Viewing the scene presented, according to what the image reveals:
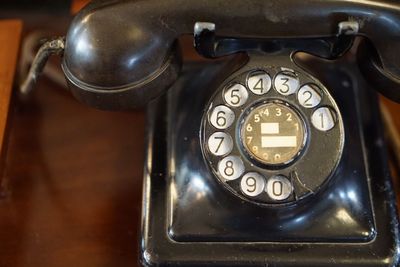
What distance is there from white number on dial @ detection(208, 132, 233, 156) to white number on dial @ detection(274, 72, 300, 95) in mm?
103

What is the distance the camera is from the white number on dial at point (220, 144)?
2.75 feet

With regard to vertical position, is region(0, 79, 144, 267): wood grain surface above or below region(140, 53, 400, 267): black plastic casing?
below

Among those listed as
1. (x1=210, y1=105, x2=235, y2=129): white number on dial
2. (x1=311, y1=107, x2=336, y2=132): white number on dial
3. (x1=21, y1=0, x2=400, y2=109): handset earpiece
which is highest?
(x1=21, y1=0, x2=400, y2=109): handset earpiece

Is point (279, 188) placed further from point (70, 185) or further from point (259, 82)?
point (70, 185)

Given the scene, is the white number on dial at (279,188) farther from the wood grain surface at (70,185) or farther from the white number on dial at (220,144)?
the wood grain surface at (70,185)

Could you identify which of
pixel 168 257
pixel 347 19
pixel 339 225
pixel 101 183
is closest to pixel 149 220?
pixel 168 257

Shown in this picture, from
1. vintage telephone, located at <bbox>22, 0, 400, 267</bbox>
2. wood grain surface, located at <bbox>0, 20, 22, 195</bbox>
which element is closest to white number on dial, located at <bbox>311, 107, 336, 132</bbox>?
vintage telephone, located at <bbox>22, 0, 400, 267</bbox>

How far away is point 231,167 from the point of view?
0.83 m

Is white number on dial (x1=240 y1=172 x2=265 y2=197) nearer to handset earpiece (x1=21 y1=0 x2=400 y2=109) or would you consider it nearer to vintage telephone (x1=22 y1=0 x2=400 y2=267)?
vintage telephone (x1=22 y1=0 x2=400 y2=267)

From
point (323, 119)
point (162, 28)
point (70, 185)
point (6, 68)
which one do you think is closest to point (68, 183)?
point (70, 185)

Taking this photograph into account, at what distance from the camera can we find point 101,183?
3.21ft

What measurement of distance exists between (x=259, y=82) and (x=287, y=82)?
40 millimetres

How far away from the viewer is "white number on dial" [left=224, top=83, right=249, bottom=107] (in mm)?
850

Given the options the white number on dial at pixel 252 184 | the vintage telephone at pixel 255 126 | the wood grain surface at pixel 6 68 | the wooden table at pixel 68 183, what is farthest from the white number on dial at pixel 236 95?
the wood grain surface at pixel 6 68
